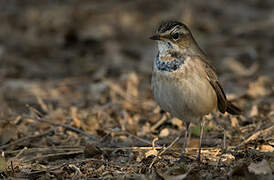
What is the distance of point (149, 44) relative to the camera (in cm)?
1173

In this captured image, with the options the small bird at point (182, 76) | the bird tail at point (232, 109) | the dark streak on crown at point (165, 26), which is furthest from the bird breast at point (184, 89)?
the bird tail at point (232, 109)

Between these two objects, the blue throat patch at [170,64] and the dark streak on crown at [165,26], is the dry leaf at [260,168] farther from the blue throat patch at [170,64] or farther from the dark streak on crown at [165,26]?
the dark streak on crown at [165,26]

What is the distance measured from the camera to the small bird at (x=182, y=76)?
5602 mm

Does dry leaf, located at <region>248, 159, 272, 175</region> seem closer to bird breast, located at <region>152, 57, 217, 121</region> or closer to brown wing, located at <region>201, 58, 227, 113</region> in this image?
bird breast, located at <region>152, 57, 217, 121</region>

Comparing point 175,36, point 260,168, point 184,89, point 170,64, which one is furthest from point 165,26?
point 260,168

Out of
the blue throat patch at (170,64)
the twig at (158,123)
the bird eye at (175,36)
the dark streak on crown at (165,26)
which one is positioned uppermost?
the dark streak on crown at (165,26)

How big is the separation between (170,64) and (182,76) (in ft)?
0.77

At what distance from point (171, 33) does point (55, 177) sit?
7.45 ft

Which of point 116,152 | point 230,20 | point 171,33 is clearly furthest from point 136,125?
point 230,20

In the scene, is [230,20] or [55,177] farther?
[230,20]

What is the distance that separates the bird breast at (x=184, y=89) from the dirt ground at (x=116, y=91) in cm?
57

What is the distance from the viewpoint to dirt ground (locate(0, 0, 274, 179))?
5.34 meters

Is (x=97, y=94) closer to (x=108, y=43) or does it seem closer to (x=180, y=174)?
(x=108, y=43)

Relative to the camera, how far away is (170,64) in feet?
Result: 18.7
